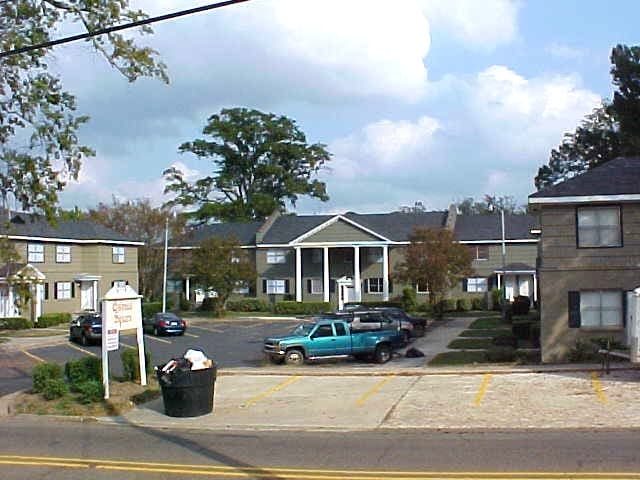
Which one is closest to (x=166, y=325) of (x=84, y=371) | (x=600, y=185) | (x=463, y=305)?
(x=84, y=371)

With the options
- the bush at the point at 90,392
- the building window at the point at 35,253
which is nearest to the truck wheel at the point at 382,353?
the bush at the point at 90,392

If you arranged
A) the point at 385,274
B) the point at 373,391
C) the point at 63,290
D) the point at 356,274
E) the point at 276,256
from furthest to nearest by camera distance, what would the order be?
1. the point at 276,256
2. the point at 356,274
3. the point at 385,274
4. the point at 63,290
5. the point at 373,391

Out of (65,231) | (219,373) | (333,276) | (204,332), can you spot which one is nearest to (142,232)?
(65,231)

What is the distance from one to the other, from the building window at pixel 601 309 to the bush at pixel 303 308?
121 feet

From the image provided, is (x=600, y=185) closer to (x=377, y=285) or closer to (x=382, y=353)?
(x=382, y=353)

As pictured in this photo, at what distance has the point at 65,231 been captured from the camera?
58188 mm

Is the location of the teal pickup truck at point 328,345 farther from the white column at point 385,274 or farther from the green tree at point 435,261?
the white column at point 385,274

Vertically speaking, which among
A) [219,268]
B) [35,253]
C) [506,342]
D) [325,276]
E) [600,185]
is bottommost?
[506,342]

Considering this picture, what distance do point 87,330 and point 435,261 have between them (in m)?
22.4

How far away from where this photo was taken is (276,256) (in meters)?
68.9

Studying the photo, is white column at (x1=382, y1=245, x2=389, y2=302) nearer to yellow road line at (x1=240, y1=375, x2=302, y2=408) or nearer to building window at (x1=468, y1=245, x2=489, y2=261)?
building window at (x1=468, y1=245, x2=489, y2=261)

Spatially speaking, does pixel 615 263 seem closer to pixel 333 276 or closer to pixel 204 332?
pixel 204 332

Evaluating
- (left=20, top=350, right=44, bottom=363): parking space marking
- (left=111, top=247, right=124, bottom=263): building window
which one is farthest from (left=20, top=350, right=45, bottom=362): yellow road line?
(left=111, top=247, right=124, bottom=263): building window

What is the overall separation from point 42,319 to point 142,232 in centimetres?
1894
